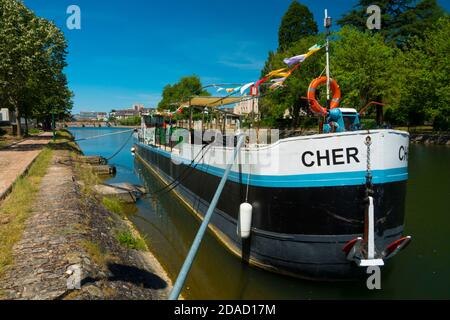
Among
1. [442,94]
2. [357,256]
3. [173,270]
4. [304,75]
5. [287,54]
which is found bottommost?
[173,270]

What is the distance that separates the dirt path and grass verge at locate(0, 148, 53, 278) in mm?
139

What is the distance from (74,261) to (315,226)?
4.53 meters

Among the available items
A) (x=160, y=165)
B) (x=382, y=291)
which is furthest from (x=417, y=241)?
(x=160, y=165)

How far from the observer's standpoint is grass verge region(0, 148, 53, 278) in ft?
20.0

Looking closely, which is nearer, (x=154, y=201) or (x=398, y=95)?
(x=154, y=201)

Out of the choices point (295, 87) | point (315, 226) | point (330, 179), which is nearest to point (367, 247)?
point (315, 226)

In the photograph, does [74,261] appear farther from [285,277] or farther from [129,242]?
[285,277]

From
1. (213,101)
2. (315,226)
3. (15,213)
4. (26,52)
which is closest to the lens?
(315,226)

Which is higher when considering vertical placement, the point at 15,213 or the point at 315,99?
the point at 315,99

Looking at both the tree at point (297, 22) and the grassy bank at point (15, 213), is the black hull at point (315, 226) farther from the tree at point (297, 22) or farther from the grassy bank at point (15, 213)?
the tree at point (297, 22)

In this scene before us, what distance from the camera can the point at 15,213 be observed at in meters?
8.28
